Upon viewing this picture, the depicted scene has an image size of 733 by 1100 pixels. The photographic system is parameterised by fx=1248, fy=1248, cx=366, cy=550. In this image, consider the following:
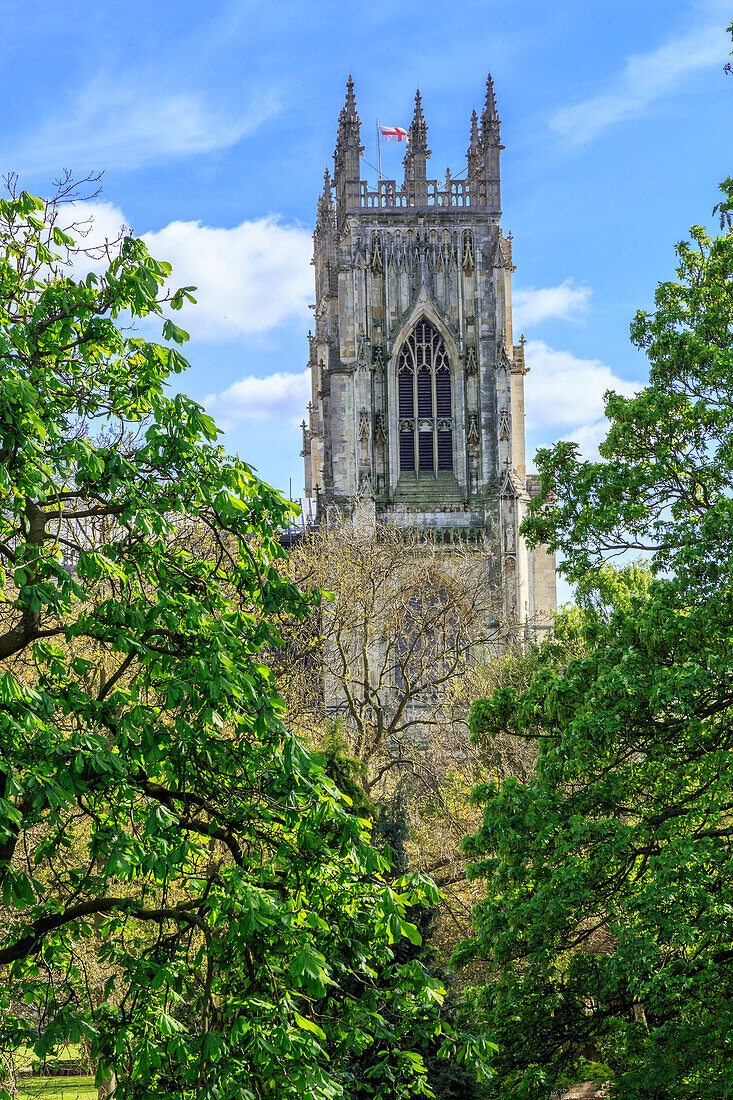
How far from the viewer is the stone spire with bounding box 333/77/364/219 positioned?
58.8 metres

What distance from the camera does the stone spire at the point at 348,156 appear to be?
193 feet

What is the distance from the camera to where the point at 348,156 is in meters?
58.9

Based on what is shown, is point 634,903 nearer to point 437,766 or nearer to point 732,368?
point 732,368

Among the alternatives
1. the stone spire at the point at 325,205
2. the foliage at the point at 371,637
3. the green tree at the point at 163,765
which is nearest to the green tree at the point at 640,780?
the green tree at the point at 163,765

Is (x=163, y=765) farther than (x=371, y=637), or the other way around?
(x=371, y=637)

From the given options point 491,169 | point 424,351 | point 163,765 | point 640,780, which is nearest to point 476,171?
point 491,169

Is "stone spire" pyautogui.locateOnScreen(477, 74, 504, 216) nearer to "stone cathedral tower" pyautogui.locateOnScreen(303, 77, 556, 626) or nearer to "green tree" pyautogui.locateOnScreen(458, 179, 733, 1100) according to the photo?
"stone cathedral tower" pyautogui.locateOnScreen(303, 77, 556, 626)

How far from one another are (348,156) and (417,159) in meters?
3.36

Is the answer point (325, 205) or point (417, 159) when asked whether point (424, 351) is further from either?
point (325, 205)

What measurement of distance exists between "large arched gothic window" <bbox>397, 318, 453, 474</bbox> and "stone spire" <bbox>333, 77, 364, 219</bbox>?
7.08 meters

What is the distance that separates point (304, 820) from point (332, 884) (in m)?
0.52

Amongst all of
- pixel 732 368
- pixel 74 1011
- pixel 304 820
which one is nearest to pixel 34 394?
pixel 304 820

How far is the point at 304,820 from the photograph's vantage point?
29.2 feet

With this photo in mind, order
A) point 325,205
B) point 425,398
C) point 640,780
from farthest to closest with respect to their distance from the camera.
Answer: point 325,205
point 425,398
point 640,780
